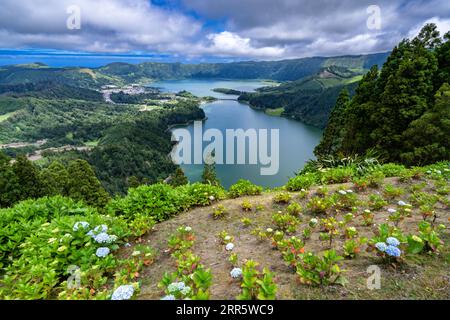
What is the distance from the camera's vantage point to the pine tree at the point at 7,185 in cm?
2039

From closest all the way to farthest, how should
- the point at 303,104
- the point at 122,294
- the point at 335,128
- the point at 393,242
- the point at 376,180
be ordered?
the point at 122,294, the point at 393,242, the point at 376,180, the point at 335,128, the point at 303,104

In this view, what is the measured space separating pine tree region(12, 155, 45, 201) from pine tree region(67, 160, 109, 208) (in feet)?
11.4

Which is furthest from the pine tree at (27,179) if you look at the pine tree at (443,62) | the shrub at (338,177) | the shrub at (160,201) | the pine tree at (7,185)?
the pine tree at (443,62)

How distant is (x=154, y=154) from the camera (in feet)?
303

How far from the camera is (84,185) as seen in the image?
26.2 meters

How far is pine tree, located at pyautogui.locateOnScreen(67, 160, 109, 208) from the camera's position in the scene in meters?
25.8

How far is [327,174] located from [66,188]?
28.6m

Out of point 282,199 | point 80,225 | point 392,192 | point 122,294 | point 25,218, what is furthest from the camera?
point 282,199

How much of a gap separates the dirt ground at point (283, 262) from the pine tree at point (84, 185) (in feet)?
80.1

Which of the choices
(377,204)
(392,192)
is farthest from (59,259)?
(392,192)

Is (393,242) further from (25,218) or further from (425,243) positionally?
(25,218)

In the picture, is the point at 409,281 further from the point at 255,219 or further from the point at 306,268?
the point at 255,219

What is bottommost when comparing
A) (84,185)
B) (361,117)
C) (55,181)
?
(84,185)

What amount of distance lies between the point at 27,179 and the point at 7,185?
149 centimetres
